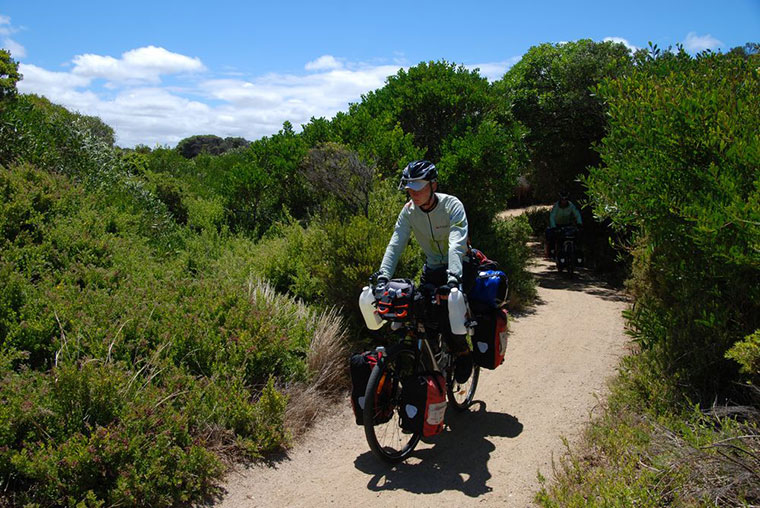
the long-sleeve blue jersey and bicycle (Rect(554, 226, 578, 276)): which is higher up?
the long-sleeve blue jersey

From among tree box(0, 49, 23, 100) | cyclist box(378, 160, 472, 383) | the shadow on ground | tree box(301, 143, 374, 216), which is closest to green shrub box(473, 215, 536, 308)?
the shadow on ground

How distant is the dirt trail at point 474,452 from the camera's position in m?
4.30

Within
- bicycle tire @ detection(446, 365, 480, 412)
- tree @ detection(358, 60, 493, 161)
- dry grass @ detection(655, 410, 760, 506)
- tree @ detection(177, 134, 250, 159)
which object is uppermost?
tree @ detection(177, 134, 250, 159)

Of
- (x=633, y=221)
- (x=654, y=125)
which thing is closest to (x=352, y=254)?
(x=633, y=221)

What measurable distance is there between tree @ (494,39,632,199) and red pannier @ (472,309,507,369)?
865 cm

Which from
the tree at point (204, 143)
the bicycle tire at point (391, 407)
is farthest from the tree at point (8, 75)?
the tree at point (204, 143)

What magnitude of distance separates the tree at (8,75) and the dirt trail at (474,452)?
27.1 ft

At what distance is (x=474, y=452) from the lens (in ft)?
16.2

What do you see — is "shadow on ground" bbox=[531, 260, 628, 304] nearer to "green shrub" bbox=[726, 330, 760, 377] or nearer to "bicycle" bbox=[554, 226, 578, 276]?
"bicycle" bbox=[554, 226, 578, 276]

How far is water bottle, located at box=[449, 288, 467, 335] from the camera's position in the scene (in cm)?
430

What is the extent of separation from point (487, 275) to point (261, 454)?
101 inches

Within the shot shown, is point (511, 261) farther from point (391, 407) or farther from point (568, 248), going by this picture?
point (391, 407)

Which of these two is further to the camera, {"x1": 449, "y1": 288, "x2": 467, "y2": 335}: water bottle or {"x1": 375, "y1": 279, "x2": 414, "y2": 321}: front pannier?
{"x1": 375, "y1": 279, "x2": 414, "y2": 321}: front pannier

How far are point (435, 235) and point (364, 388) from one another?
59.2 inches
